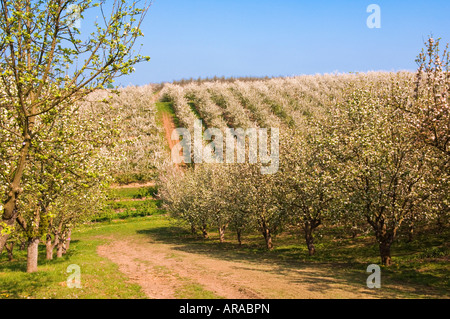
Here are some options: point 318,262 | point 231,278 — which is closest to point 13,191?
point 231,278

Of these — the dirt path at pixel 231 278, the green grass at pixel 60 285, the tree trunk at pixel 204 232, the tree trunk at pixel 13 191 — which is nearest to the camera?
the tree trunk at pixel 13 191

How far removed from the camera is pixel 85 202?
96.2ft

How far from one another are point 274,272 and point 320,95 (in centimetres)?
10031

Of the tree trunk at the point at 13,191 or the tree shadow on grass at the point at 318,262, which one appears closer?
the tree trunk at the point at 13,191

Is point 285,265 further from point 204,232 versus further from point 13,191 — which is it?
point 204,232

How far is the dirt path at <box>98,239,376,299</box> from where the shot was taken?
55.9ft

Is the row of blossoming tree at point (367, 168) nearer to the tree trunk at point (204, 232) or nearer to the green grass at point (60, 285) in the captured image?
the tree trunk at point (204, 232)

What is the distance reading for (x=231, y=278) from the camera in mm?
21109

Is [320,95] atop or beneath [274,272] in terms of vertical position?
atop

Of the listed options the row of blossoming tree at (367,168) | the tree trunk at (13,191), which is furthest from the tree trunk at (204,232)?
the tree trunk at (13,191)

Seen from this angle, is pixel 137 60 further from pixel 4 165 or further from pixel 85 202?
pixel 85 202

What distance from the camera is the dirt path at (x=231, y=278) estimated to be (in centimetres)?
1704

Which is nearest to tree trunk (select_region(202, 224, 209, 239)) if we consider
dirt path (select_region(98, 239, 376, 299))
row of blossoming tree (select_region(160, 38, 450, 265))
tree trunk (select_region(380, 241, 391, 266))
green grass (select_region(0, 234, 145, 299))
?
row of blossoming tree (select_region(160, 38, 450, 265))
